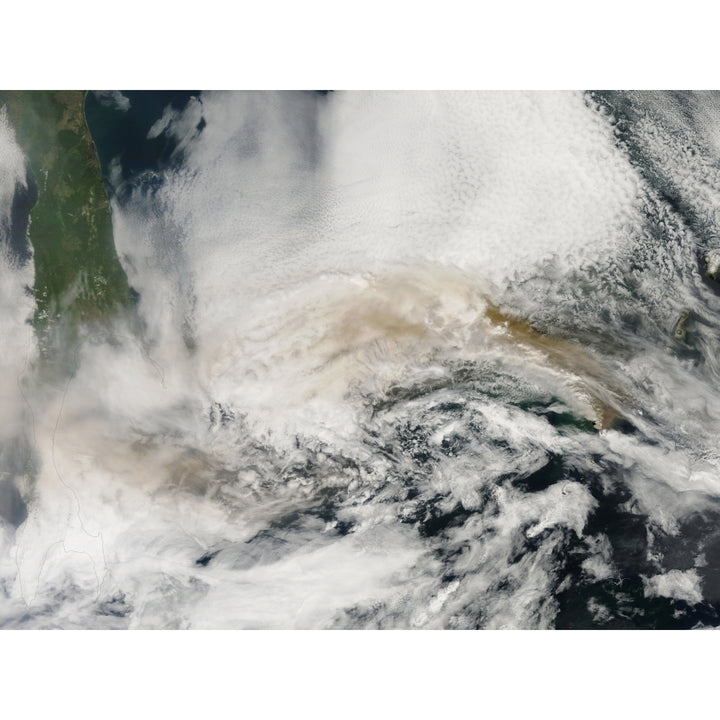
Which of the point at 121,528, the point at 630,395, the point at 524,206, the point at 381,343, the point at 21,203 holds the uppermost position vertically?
the point at 21,203

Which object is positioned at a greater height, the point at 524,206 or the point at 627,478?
the point at 524,206

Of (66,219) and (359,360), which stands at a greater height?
(66,219)

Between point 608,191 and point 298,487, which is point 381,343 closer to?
point 298,487
